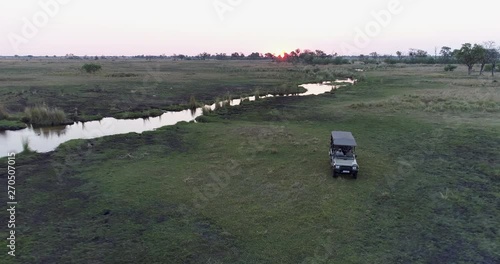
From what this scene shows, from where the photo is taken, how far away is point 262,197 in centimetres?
1778

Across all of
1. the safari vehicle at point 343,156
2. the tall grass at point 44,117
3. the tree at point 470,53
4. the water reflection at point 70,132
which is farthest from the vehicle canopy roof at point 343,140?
the tree at point 470,53

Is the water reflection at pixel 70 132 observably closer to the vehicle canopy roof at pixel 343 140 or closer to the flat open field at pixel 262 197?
the flat open field at pixel 262 197

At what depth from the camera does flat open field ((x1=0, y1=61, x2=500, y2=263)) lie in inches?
526

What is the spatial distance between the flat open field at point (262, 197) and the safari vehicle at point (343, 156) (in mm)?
592

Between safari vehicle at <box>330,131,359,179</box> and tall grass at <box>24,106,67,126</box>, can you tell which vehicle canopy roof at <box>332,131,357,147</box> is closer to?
safari vehicle at <box>330,131,359,179</box>

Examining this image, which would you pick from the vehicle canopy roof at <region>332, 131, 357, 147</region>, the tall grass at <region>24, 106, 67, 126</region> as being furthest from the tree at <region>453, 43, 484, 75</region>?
the tall grass at <region>24, 106, 67, 126</region>

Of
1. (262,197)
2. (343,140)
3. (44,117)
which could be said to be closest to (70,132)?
(44,117)

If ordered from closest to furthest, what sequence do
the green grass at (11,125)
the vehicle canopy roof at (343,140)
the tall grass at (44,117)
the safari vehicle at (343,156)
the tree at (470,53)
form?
the safari vehicle at (343,156), the vehicle canopy roof at (343,140), the green grass at (11,125), the tall grass at (44,117), the tree at (470,53)

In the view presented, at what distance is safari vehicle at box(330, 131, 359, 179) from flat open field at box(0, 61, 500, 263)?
0.59 m

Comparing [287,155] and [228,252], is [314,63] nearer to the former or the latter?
[287,155]

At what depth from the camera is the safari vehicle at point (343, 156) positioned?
19859mm

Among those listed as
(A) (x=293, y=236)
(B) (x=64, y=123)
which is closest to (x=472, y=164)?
(A) (x=293, y=236)

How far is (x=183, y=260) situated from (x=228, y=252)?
5.49ft

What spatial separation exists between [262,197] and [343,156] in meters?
6.10
